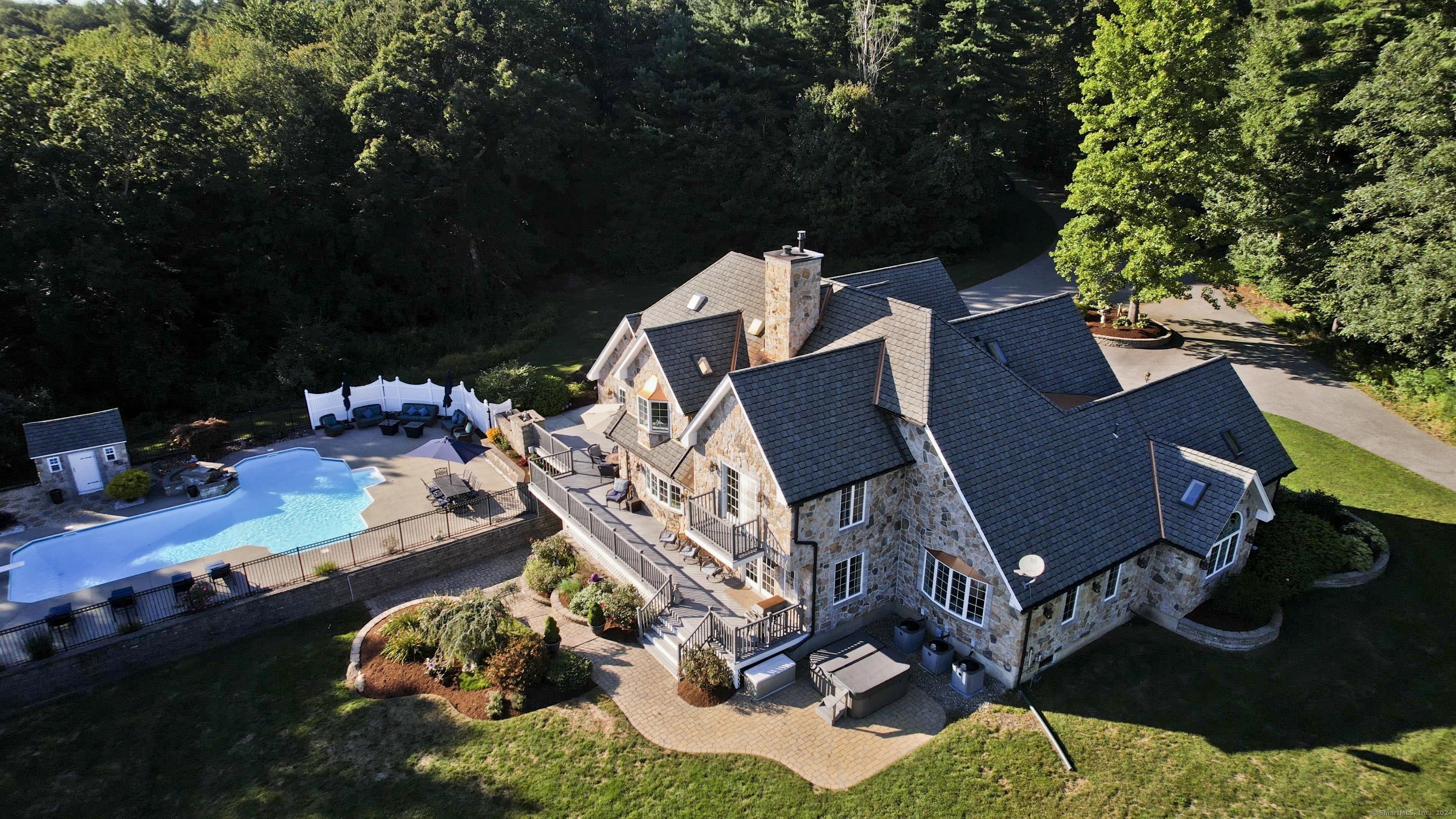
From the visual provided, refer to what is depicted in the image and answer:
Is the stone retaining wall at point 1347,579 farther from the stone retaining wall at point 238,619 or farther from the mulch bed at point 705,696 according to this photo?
the stone retaining wall at point 238,619

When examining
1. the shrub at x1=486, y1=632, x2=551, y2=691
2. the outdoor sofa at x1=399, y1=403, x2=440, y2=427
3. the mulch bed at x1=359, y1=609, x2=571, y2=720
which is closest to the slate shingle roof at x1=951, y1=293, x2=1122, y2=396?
the shrub at x1=486, y1=632, x2=551, y2=691

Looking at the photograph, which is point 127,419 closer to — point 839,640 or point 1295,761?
point 839,640

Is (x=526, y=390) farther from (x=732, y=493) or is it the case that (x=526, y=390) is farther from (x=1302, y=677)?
(x=1302, y=677)

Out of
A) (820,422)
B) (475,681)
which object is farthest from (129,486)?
(820,422)

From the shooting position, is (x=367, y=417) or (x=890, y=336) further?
(x=367, y=417)

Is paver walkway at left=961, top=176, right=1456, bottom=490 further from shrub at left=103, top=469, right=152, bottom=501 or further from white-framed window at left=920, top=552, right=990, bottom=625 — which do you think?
shrub at left=103, top=469, right=152, bottom=501

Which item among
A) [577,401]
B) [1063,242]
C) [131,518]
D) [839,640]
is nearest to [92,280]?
[131,518]
